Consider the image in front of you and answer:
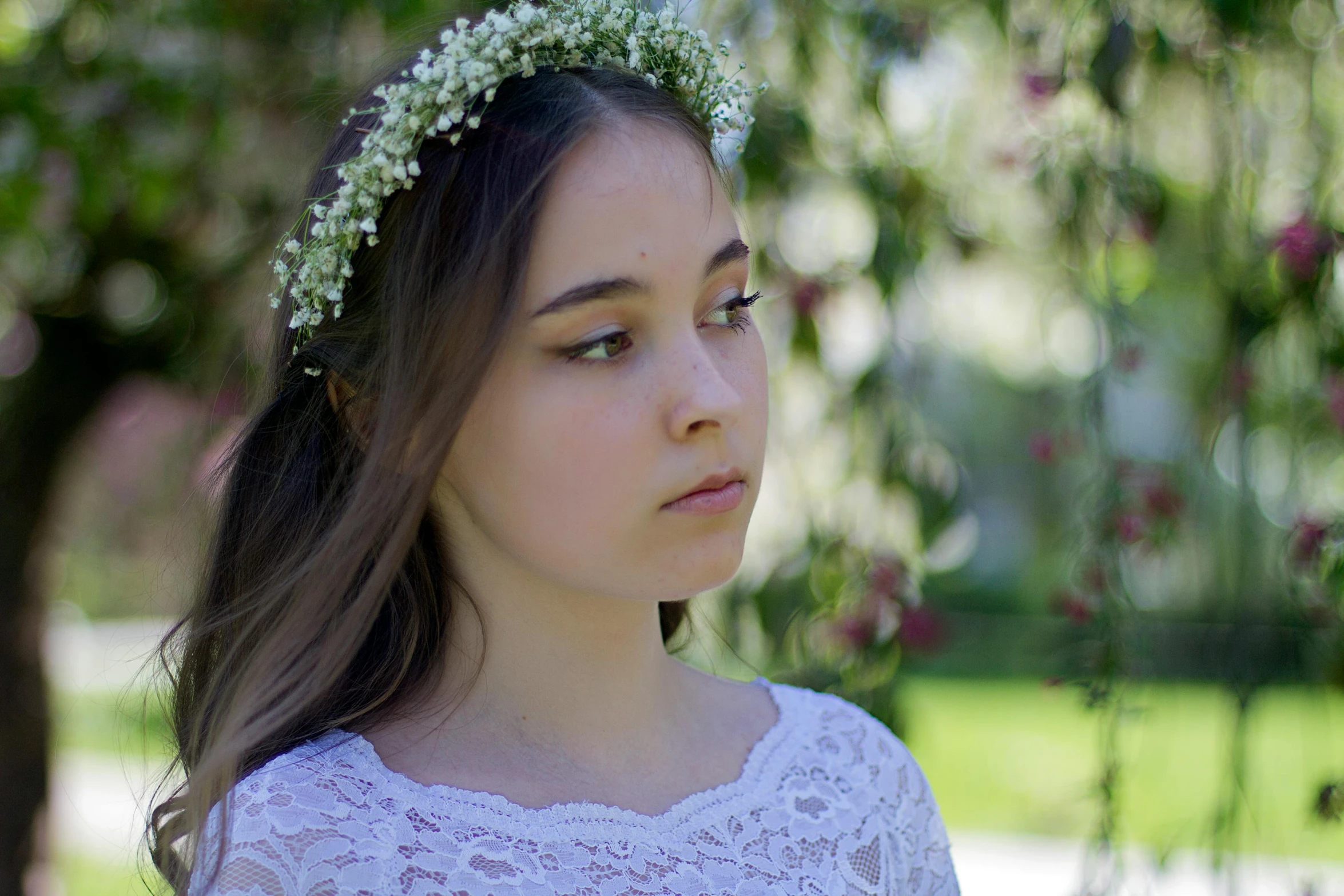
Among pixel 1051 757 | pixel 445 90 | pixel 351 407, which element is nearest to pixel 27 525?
pixel 351 407

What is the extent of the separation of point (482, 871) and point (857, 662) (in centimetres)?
97

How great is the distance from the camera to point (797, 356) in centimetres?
212

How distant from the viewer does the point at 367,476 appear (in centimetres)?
125

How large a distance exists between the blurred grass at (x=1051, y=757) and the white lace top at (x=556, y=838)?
49.7 inches

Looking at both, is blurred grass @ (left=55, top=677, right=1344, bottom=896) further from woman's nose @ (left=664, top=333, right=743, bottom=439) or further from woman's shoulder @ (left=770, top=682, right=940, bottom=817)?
woman's nose @ (left=664, top=333, right=743, bottom=439)

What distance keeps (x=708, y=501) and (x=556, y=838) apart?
0.40m

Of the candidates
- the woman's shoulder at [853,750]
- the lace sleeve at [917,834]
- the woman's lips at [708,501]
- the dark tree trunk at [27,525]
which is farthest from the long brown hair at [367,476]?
the dark tree trunk at [27,525]

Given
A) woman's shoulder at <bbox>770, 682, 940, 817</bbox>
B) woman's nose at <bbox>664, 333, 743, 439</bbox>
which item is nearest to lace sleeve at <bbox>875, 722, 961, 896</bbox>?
woman's shoulder at <bbox>770, 682, 940, 817</bbox>

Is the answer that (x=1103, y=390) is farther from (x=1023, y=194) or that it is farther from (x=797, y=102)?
(x=1023, y=194)

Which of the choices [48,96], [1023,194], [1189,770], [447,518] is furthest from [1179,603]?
[48,96]

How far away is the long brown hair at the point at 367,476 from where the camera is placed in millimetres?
1214

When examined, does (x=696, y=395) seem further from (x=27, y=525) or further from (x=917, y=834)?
(x=27, y=525)

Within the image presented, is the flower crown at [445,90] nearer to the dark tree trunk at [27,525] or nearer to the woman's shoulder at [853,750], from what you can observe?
the woman's shoulder at [853,750]

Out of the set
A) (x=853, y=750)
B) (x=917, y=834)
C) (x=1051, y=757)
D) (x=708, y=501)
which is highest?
(x=708, y=501)
